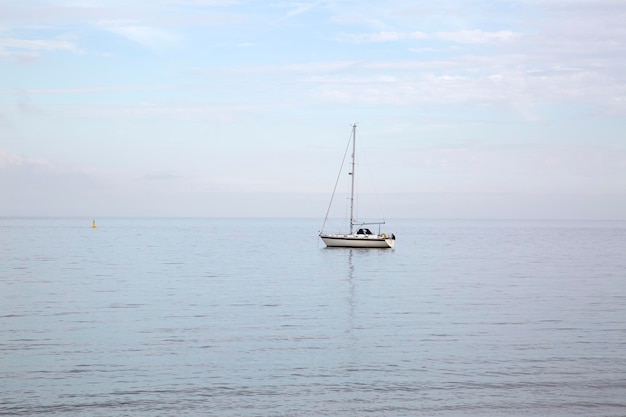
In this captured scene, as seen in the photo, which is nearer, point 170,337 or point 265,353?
point 265,353

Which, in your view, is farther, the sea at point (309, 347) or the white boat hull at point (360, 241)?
the white boat hull at point (360, 241)

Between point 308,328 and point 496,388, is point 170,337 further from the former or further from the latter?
point 496,388

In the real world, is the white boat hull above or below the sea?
Answer: above

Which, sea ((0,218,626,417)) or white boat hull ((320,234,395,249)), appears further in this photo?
white boat hull ((320,234,395,249))

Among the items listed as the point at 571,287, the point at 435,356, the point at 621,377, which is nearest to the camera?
the point at 621,377

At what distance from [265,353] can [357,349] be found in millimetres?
3868

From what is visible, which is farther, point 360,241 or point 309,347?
point 360,241

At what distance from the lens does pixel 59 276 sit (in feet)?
206

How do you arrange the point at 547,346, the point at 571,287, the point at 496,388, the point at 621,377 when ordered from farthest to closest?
1. the point at 571,287
2. the point at 547,346
3. the point at 621,377
4. the point at 496,388

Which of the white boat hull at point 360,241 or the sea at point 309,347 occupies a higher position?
the white boat hull at point 360,241

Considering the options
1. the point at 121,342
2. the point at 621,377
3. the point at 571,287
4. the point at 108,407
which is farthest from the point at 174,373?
the point at 571,287

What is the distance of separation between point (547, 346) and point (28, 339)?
73.6 feet

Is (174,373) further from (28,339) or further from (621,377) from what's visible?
(621,377)

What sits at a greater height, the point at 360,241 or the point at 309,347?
the point at 360,241
